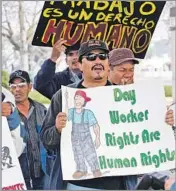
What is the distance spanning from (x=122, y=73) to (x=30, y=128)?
96 cm

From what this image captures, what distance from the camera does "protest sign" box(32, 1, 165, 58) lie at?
618 cm

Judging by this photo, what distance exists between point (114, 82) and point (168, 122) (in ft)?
1.96

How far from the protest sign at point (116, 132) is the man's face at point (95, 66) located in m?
0.11

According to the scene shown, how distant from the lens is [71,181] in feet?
20.7

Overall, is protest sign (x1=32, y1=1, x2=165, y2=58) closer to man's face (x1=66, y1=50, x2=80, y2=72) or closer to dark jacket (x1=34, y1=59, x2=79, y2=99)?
man's face (x1=66, y1=50, x2=80, y2=72)

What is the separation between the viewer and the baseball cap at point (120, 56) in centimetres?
622

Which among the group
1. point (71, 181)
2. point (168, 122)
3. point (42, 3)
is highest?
point (42, 3)

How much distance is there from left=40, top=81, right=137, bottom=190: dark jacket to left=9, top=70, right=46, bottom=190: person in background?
0.06m

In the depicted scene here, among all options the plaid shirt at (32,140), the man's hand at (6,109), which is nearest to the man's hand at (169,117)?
the plaid shirt at (32,140)

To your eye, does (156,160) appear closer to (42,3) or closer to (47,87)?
(47,87)

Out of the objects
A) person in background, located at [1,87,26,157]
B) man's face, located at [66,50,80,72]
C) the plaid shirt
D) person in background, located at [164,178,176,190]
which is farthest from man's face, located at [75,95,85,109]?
person in background, located at [164,178,176,190]

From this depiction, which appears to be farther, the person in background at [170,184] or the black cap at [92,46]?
the person in background at [170,184]

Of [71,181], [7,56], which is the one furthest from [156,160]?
[7,56]

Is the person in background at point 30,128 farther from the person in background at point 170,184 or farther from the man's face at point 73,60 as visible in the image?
the person in background at point 170,184
